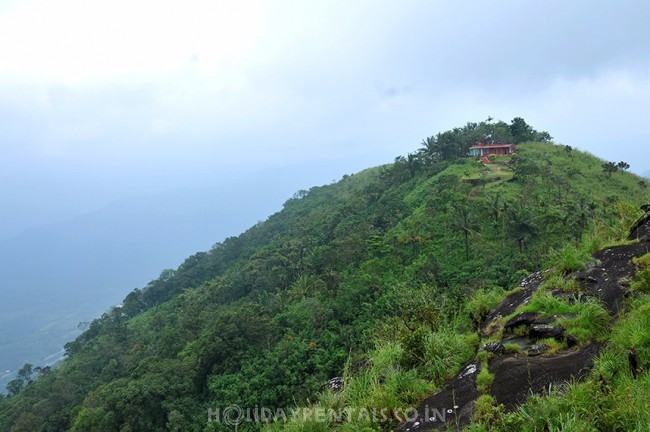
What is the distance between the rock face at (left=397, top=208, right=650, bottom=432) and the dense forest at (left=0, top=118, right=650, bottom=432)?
378 millimetres

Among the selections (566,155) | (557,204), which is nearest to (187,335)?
(557,204)

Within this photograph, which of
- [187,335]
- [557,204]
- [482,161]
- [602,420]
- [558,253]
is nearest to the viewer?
[602,420]

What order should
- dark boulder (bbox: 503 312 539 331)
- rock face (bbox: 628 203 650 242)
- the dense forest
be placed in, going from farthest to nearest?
the dense forest, rock face (bbox: 628 203 650 242), dark boulder (bbox: 503 312 539 331)

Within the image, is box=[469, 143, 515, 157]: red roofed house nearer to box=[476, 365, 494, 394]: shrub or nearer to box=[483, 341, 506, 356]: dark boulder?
box=[483, 341, 506, 356]: dark boulder

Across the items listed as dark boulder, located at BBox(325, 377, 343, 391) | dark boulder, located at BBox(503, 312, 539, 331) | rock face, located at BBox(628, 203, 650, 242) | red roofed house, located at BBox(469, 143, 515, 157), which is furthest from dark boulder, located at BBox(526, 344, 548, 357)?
red roofed house, located at BBox(469, 143, 515, 157)

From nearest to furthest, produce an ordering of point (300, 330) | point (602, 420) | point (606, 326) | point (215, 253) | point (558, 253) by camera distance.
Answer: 1. point (602, 420)
2. point (606, 326)
3. point (558, 253)
4. point (300, 330)
5. point (215, 253)

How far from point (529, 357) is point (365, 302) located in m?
23.9

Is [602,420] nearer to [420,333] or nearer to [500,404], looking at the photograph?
[500,404]

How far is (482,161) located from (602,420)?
4459 cm

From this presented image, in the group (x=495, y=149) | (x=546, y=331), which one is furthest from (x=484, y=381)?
(x=495, y=149)

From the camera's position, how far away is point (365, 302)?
29219 mm

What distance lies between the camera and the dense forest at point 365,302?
7945 millimetres

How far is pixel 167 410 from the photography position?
25.4 metres

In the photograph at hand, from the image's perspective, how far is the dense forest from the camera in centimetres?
795
